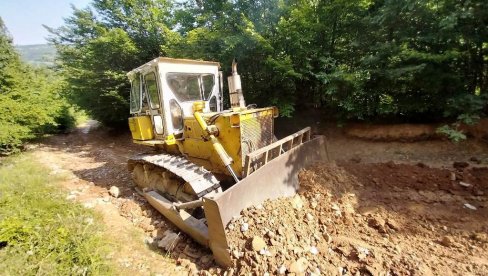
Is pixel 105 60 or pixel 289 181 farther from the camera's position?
pixel 105 60

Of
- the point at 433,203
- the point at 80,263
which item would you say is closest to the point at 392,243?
the point at 433,203

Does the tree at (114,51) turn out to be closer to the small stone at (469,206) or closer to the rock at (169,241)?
the rock at (169,241)

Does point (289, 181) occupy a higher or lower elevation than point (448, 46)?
lower

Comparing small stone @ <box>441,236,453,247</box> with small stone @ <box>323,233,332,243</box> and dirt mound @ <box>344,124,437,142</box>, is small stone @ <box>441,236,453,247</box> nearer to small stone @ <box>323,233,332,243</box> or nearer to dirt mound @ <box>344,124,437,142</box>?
small stone @ <box>323,233,332,243</box>

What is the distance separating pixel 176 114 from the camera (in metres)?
5.18

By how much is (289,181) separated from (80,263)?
9.65ft

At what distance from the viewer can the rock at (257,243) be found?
10.1ft

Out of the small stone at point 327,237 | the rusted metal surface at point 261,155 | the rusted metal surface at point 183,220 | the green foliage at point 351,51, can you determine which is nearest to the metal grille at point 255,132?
the rusted metal surface at point 261,155

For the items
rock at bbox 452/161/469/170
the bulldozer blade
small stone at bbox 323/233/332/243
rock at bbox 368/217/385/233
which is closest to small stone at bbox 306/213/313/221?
small stone at bbox 323/233/332/243

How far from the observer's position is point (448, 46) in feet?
20.9

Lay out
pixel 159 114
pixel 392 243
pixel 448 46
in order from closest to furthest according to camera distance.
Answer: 1. pixel 392 243
2. pixel 159 114
3. pixel 448 46

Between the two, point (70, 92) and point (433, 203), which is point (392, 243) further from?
point (70, 92)

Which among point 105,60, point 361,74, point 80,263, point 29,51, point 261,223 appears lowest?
point 80,263

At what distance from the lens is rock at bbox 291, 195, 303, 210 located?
3872mm
